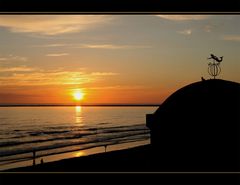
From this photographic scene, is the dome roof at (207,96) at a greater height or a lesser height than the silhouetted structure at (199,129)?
greater

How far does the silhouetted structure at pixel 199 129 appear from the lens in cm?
299

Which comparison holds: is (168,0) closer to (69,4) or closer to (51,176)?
(69,4)

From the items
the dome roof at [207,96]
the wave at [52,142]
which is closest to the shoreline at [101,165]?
the dome roof at [207,96]

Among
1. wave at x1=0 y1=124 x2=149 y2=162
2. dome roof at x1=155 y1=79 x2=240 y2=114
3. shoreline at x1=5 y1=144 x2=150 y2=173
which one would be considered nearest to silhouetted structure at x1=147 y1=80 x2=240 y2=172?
dome roof at x1=155 y1=79 x2=240 y2=114

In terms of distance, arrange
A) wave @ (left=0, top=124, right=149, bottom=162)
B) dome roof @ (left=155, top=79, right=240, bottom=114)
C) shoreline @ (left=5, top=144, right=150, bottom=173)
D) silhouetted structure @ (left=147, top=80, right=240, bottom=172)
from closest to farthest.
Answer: silhouetted structure @ (left=147, top=80, right=240, bottom=172) < dome roof @ (left=155, top=79, right=240, bottom=114) < shoreline @ (left=5, top=144, right=150, bottom=173) < wave @ (left=0, top=124, right=149, bottom=162)

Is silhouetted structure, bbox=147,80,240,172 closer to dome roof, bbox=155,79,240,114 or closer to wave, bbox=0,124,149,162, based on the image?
dome roof, bbox=155,79,240,114

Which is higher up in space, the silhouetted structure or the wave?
the silhouetted structure

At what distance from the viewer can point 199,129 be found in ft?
9.96

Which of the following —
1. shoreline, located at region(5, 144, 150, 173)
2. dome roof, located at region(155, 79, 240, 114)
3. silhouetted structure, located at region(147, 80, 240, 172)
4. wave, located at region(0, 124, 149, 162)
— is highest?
dome roof, located at region(155, 79, 240, 114)

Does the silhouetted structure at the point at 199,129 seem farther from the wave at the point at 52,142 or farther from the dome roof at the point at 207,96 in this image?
the wave at the point at 52,142

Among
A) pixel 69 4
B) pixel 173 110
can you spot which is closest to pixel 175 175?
pixel 173 110

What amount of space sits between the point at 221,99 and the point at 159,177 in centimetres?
126

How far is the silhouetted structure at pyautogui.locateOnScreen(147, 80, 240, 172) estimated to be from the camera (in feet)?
9.82

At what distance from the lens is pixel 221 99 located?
327 cm
